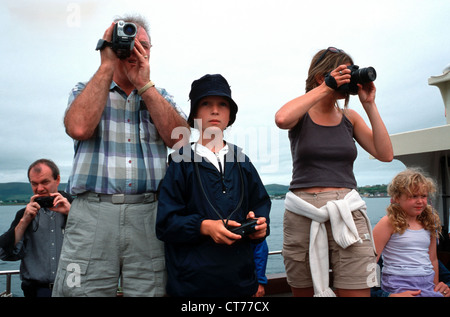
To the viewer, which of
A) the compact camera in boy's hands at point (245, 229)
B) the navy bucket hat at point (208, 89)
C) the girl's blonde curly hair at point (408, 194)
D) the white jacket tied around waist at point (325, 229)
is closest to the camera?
the compact camera in boy's hands at point (245, 229)

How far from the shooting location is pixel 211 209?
5.51 ft

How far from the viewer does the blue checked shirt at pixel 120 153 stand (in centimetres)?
167

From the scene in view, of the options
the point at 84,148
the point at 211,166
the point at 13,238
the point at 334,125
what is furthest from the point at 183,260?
the point at 13,238

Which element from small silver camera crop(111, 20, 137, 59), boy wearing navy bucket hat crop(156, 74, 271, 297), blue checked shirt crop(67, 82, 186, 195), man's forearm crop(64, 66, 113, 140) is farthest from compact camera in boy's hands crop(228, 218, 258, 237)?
small silver camera crop(111, 20, 137, 59)

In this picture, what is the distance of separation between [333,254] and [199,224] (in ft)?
2.86

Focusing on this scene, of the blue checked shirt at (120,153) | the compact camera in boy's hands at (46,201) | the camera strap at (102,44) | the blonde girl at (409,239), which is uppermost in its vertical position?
the camera strap at (102,44)

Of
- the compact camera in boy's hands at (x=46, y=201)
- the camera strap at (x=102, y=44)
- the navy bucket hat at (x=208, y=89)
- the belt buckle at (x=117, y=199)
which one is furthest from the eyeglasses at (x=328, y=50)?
the compact camera in boy's hands at (x=46, y=201)

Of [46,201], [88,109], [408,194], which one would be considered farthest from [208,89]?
[408,194]

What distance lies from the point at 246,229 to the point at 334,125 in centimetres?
99

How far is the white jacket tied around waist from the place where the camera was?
6.39 ft

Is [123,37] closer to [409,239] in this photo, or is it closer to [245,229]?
[245,229]

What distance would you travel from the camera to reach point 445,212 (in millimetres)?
4301

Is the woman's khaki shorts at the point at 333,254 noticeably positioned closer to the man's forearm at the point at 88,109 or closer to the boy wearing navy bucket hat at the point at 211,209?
the boy wearing navy bucket hat at the point at 211,209

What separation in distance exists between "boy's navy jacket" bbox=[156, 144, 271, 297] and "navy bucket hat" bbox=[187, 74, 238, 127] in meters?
0.25
